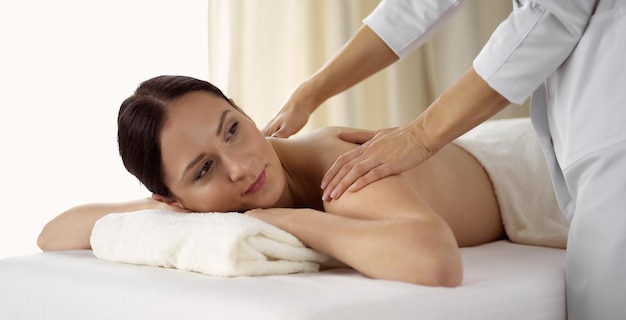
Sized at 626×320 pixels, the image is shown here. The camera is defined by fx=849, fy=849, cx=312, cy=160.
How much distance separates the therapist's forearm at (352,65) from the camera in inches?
84.2

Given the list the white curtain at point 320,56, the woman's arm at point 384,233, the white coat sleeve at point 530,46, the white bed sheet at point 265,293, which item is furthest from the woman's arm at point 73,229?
the white curtain at point 320,56

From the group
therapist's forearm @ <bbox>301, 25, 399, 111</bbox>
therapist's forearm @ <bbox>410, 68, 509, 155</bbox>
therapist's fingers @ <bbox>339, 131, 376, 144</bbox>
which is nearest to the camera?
therapist's forearm @ <bbox>410, 68, 509, 155</bbox>

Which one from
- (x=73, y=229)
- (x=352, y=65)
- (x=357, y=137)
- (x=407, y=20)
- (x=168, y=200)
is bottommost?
(x=73, y=229)

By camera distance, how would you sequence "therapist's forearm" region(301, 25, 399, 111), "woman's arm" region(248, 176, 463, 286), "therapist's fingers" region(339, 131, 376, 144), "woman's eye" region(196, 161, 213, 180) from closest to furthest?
"woman's arm" region(248, 176, 463, 286), "woman's eye" region(196, 161, 213, 180), "therapist's fingers" region(339, 131, 376, 144), "therapist's forearm" region(301, 25, 399, 111)

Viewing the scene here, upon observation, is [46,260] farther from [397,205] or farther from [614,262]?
[614,262]

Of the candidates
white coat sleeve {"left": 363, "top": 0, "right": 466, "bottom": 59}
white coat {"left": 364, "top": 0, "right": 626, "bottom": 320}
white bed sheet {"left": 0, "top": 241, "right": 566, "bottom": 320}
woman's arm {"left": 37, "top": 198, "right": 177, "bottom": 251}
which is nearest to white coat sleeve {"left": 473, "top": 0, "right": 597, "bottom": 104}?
white coat {"left": 364, "top": 0, "right": 626, "bottom": 320}

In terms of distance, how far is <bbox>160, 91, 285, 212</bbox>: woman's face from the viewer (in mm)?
1661

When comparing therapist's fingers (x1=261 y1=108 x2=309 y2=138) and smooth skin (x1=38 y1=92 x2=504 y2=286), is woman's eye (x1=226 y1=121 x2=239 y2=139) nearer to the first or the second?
smooth skin (x1=38 y1=92 x2=504 y2=286)

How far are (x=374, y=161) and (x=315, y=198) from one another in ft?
0.96

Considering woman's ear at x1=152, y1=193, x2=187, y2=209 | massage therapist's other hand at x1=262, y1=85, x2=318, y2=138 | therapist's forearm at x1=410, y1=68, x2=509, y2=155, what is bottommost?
woman's ear at x1=152, y1=193, x2=187, y2=209

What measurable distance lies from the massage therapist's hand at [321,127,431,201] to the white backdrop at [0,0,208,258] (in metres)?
1.39

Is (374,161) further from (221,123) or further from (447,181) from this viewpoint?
(447,181)

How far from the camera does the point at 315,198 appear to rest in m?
1.92

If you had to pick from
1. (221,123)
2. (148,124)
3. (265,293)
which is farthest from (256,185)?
(265,293)
